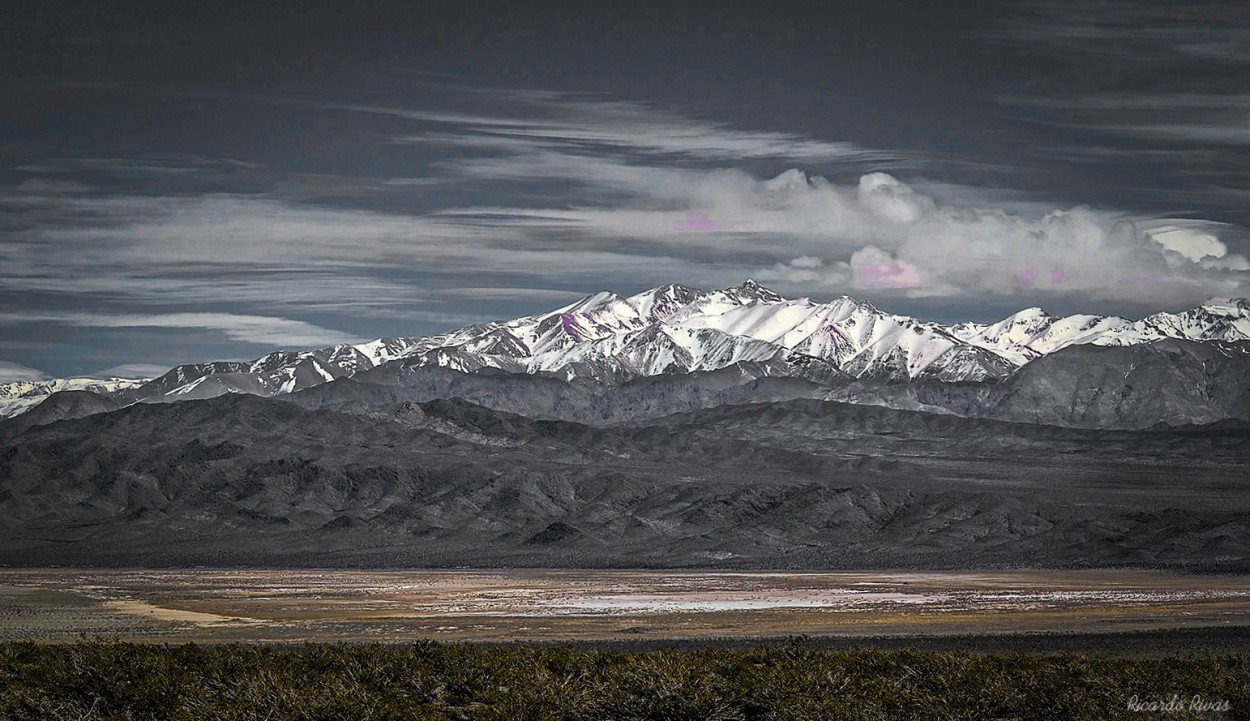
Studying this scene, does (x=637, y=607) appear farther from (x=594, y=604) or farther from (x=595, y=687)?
(x=595, y=687)

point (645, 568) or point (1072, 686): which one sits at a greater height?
point (1072, 686)

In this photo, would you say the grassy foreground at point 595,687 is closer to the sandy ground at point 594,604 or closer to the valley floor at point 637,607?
the valley floor at point 637,607

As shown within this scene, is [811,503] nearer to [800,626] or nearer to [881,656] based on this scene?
[800,626]

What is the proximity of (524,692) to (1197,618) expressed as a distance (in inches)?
2214

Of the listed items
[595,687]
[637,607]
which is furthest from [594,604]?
[595,687]

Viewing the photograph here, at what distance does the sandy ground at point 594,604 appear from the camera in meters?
79.9

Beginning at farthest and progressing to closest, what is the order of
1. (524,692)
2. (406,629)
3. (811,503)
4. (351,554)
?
(811,503) → (351,554) → (406,629) → (524,692)

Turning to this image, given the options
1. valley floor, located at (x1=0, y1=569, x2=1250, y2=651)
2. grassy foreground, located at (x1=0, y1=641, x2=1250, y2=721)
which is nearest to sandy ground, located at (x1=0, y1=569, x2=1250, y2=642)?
valley floor, located at (x1=0, y1=569, x2=1250, y2=651)

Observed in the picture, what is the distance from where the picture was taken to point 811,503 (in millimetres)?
187625

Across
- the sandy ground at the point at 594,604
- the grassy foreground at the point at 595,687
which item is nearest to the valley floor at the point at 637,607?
the sandy ground at the point at 594,604

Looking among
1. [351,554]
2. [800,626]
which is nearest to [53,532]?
[351,554]

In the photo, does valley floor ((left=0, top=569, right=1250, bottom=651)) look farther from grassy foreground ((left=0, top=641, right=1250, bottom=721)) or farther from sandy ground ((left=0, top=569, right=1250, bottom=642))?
grassy foreground ((left=0, top=641, right=1250, bottom=721))

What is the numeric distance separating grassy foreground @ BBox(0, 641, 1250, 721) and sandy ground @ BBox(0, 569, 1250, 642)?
2815cm

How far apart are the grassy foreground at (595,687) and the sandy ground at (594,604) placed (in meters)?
28.2
